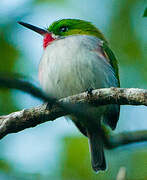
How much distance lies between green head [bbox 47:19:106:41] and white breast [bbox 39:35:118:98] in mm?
470

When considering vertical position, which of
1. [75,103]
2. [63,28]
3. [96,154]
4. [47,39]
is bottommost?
[96,154]

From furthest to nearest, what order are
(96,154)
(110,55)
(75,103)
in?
(110,55)
(96,154)
(75,103)

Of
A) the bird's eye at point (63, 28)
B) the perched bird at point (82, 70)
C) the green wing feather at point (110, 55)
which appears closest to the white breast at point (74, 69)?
the perched bird at point (82, 70)

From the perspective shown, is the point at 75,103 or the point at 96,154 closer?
the point at 75,103

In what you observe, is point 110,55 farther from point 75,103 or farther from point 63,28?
point 75,103

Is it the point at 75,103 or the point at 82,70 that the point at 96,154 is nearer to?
the point at 82,70

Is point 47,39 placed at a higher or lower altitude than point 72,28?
lower

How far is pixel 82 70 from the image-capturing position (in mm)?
3660

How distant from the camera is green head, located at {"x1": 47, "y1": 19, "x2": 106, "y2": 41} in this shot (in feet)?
14.7

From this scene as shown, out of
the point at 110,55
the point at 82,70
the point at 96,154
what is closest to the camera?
the point at 82,70

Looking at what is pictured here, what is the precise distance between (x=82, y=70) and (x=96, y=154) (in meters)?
0.98

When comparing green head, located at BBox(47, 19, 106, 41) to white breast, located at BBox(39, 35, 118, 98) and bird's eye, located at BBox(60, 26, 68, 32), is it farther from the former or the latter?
white breast, located at BBox(39, 35, 118, 98)

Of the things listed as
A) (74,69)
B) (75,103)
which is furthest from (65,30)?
(75,103)

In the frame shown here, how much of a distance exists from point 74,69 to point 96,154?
1.00 metres
